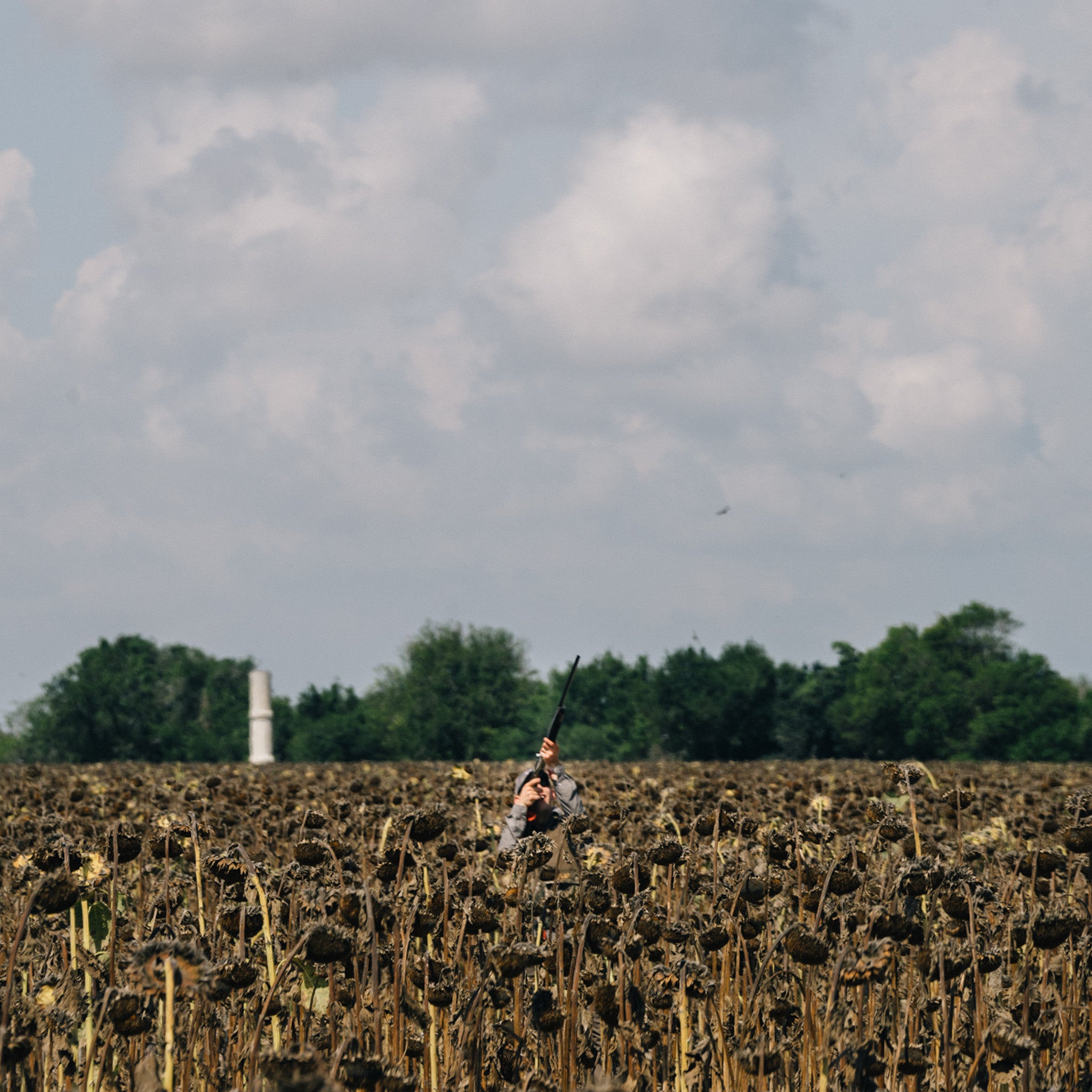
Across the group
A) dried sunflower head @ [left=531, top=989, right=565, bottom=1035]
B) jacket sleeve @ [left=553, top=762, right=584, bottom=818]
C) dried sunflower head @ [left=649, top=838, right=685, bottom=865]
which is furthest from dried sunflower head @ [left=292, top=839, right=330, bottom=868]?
jacket sleeve @ [left=553, top=762, right=584, bottom=818]

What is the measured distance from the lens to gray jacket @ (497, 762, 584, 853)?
854 centimetres

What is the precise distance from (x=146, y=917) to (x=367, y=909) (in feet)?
8.50

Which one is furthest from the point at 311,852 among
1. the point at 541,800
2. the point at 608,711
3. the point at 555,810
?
the point at 608,711

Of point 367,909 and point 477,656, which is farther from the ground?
point 477,656

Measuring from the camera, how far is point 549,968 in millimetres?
5215

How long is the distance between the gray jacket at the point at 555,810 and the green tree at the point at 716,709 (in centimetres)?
9399

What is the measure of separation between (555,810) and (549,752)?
42cm

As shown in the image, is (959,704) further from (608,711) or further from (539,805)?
(539,805)

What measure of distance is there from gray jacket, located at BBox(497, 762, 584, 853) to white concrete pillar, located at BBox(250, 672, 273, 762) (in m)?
42.1

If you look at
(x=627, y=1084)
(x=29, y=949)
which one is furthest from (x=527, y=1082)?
(x=29, y=949)

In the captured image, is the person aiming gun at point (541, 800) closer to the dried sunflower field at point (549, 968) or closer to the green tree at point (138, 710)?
the dried sunflower field at point (549, 968)

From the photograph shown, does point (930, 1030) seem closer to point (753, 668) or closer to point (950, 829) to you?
point (950, 829)

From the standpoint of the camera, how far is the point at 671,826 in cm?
830

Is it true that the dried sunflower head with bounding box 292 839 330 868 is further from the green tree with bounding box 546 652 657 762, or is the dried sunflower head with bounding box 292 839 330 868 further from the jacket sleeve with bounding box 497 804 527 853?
the green tree with bounding box 546 652 657 762
